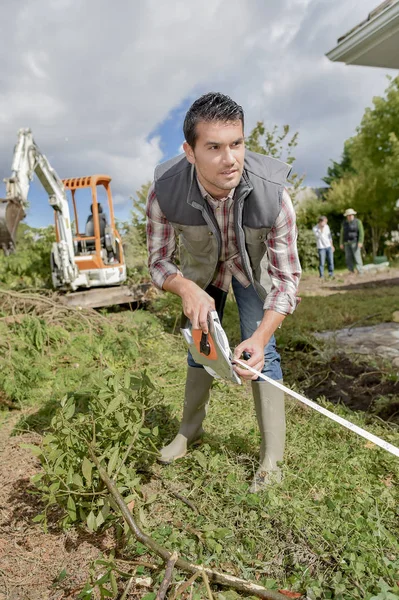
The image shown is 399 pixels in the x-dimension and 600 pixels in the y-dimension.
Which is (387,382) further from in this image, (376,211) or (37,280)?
(376,211)

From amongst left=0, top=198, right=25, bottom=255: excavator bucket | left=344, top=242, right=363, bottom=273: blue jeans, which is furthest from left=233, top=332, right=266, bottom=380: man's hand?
left=344, top=242, right=363, bottom=273: blue jeans

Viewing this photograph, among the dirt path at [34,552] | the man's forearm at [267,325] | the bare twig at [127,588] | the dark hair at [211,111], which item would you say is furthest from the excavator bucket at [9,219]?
the bare twig at [127,588]

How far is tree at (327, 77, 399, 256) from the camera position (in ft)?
65.5

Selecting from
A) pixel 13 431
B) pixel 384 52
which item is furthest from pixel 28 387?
pixel 384 52

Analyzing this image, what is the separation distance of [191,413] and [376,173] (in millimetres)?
20215

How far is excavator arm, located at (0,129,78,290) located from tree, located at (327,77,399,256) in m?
15.8

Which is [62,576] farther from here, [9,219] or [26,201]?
[26,201]

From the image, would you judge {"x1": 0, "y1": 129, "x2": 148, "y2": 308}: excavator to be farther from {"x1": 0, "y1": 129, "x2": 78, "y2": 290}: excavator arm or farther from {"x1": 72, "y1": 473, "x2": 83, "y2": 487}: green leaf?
{"x1": 72, "y1": 473, "x2": 83, "y2": 487}: green leaf

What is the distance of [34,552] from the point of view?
1974 millimetres

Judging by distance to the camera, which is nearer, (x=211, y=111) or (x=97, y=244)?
(x=211, y=111)

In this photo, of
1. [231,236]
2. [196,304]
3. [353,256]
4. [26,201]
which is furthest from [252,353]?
[353,256]

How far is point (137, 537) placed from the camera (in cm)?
170

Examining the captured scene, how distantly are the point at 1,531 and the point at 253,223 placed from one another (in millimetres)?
1751

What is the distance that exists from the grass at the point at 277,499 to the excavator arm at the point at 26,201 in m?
2.95
